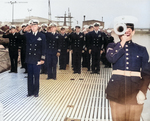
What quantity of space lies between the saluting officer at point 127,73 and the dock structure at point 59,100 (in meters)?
0.63

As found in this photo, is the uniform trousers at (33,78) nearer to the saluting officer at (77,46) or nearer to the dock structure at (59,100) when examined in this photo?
the dock structure at (59,100)

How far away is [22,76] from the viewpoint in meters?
3.95

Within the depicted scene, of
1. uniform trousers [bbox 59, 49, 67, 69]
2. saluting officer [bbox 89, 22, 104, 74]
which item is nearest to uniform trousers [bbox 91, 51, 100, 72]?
saluting officer [bbox 89, 22, 104, 74]

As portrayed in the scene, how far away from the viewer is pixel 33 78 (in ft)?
9.74

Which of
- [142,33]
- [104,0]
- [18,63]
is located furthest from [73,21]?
[18,63]

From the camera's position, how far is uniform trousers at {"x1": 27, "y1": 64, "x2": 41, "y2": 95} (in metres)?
2.89

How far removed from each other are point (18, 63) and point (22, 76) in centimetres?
48

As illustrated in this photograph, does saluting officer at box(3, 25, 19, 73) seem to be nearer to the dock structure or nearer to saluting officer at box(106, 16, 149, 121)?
the dock structure

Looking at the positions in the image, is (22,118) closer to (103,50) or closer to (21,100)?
(21,100)

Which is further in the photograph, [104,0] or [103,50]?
[103,50]

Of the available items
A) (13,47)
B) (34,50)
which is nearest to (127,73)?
(34,50)

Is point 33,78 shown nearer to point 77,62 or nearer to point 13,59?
point 13,59

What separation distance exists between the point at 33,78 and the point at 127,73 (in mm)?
1788

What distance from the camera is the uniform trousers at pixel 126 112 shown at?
4.77ft
